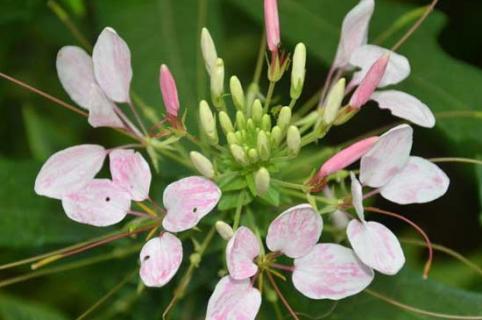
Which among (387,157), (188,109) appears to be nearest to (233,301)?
(387,157)


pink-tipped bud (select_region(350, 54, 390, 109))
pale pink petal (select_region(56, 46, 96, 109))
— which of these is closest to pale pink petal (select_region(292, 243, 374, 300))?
pink-tipped bud (select_region(350, 54, 390, 109))

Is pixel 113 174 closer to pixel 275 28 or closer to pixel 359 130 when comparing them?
pixel 275 28

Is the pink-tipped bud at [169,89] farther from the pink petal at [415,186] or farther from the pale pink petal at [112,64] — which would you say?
the pink petal at [415,186]

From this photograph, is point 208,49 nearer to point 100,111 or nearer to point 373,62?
point 100,111

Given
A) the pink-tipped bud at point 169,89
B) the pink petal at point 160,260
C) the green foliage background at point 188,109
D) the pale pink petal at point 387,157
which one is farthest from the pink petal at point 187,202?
the green foliage background at point 188,109

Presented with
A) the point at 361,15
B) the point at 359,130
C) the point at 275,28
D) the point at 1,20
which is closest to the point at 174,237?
the point at 275,28
